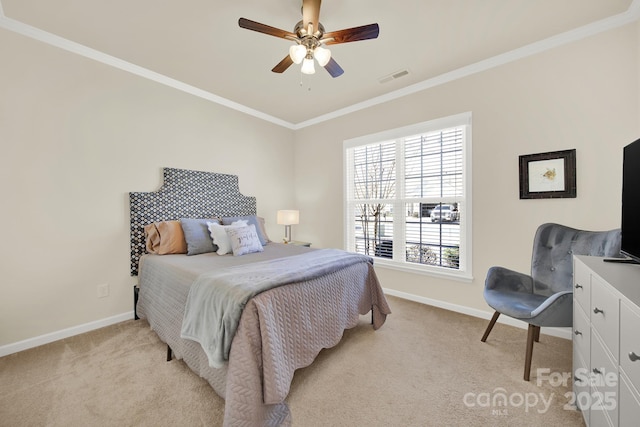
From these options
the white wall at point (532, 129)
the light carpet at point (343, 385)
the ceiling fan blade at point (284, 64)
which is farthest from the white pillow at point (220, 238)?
the white wall at point (532, 129)

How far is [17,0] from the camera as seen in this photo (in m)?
1.78

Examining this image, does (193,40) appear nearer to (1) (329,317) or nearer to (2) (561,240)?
(1) (329,317)

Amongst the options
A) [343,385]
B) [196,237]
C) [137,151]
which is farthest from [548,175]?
[137,151]

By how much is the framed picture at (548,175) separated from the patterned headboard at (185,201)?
3.26m

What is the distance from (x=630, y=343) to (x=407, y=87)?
117 inches

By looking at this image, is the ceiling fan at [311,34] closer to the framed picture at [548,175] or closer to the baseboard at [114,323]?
the framed picture at [548,175]

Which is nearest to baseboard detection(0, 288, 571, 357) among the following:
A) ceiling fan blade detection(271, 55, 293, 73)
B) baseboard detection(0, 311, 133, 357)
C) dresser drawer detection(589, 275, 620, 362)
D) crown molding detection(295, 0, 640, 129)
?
baseboard detection(0, 311, 133, 357)

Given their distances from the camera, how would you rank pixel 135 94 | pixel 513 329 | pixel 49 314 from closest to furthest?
pixel 49 314 → pixel 513 329 → pixel 135 94

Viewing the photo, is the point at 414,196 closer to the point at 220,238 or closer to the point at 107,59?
the point at 220,238

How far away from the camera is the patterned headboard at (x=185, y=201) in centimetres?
261

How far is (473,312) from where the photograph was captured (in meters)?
2.64

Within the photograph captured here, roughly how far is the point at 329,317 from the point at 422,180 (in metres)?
2.08

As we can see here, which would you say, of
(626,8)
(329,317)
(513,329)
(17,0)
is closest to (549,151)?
(626,8)

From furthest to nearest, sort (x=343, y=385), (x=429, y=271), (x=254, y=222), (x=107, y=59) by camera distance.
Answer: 1. (x=254, y=222)
2. (x=429, y=271)
3. (x=107, y=59)
4. (x=343, y=385)
